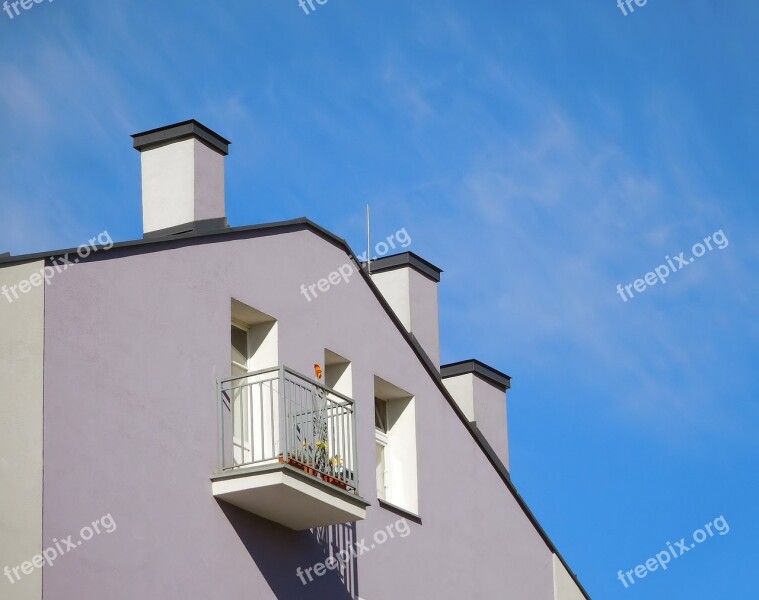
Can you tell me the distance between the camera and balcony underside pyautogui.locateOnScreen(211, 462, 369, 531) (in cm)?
1989

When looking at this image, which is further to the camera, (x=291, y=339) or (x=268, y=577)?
(x=291, y=339)

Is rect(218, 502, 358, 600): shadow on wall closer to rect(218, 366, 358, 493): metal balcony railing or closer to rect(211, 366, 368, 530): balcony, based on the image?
rect(211, 366, 368, 530): balcony

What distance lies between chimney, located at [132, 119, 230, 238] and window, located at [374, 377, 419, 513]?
155 inches

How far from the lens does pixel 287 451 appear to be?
20.2 metres

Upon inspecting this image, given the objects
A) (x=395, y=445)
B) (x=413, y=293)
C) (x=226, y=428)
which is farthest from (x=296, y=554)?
(x=413, y=293)

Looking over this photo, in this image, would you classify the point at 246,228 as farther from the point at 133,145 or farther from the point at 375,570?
the point at 375,570

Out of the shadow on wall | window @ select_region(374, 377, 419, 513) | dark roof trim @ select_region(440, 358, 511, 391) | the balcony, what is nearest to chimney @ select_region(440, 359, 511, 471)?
dark roof trim @ select_region(440, 358, 511, 391)

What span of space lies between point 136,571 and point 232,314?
4.37 metres

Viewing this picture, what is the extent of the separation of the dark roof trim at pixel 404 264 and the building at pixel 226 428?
9cm

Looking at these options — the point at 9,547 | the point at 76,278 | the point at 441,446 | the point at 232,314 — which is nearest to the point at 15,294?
the point at 76,278

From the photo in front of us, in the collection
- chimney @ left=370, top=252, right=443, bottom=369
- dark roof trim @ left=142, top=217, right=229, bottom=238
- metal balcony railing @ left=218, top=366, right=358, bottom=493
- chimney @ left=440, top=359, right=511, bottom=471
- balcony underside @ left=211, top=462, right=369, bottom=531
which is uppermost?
chimney @ left=370, top=252, right=443, bottom=369

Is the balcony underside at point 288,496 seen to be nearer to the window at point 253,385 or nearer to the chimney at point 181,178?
the window at point 253,385

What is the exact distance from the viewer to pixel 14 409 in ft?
57.9

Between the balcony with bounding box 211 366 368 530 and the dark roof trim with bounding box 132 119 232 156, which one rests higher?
the dark roof trim with bounding box 132 119 232 156
